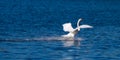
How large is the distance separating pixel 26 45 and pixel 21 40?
2.51 meters

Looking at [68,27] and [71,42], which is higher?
[68,27]

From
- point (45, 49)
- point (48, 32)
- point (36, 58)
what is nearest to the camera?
point (36, 58)

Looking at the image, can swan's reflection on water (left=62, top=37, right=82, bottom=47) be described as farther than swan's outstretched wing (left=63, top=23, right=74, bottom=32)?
No

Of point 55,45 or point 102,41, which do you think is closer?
point 55,45

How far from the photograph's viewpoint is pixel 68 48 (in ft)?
128

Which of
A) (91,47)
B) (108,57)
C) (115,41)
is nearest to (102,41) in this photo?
(115,41)

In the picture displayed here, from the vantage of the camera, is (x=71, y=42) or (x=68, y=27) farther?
(x=68, y=27)

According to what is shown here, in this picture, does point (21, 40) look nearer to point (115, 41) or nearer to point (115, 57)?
point (115, 41)

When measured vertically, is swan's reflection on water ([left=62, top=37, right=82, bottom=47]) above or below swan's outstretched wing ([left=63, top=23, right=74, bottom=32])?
below

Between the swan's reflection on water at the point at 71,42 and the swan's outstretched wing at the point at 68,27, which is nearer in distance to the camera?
the swan's reflection on water at the point at 71,42

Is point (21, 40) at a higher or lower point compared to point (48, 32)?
lower

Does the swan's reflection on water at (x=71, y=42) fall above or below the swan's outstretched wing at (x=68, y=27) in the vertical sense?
below

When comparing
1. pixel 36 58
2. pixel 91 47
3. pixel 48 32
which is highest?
pixel 48 32

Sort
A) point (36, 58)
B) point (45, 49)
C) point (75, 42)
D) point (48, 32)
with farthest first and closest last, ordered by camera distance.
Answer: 1. point (48, 32)
2. point (75, 42)
3. point (45, 49)
4. point (36, 58)
